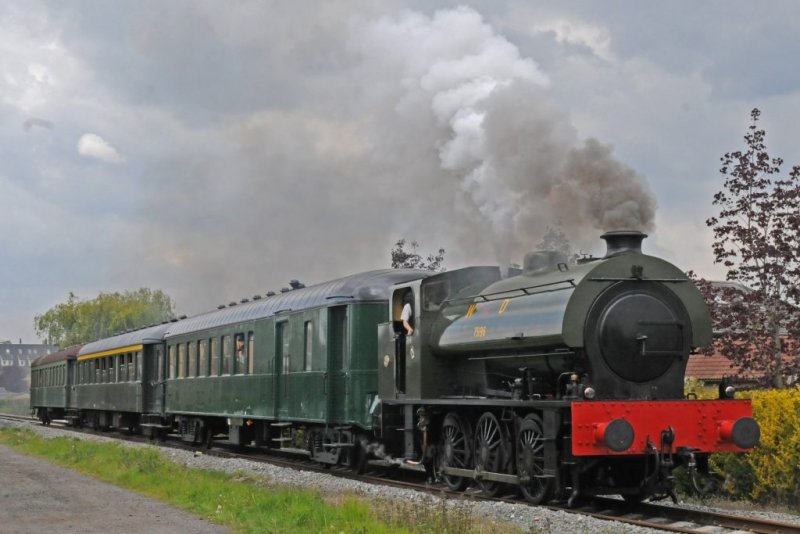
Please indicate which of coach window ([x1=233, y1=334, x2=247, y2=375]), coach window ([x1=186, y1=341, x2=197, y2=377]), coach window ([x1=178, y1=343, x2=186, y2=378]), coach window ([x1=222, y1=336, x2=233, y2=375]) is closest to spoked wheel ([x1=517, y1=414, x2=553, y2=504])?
coach window ([x1=233, y1=334, x2=247, y2=375])

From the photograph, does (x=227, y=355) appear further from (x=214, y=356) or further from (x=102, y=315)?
(x=102, y=315)

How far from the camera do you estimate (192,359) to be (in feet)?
79.2

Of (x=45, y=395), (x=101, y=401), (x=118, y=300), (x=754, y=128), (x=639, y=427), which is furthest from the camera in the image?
(x=118, y=300)

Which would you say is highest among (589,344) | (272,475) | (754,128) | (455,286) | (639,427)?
(754,128)

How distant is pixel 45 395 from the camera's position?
147 feet

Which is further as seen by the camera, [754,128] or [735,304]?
[754,128]

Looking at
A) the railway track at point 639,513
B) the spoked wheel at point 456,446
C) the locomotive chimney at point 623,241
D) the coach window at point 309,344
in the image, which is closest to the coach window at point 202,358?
the coach window at point 309,344

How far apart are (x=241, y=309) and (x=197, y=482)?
817cm

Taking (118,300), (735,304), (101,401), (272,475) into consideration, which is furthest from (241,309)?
(118,300)

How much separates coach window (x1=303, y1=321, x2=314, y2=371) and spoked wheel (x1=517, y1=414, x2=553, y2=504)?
6.32m

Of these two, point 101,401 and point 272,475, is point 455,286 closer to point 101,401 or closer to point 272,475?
point 272,475

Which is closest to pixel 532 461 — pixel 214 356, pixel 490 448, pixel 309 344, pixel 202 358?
pixel 490 448

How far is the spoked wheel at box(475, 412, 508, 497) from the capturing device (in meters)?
11.9

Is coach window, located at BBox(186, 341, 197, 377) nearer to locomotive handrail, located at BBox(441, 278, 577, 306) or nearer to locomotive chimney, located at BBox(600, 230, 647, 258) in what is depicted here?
locomotive handrail, located at BBox(441, 278, 577, 306)
